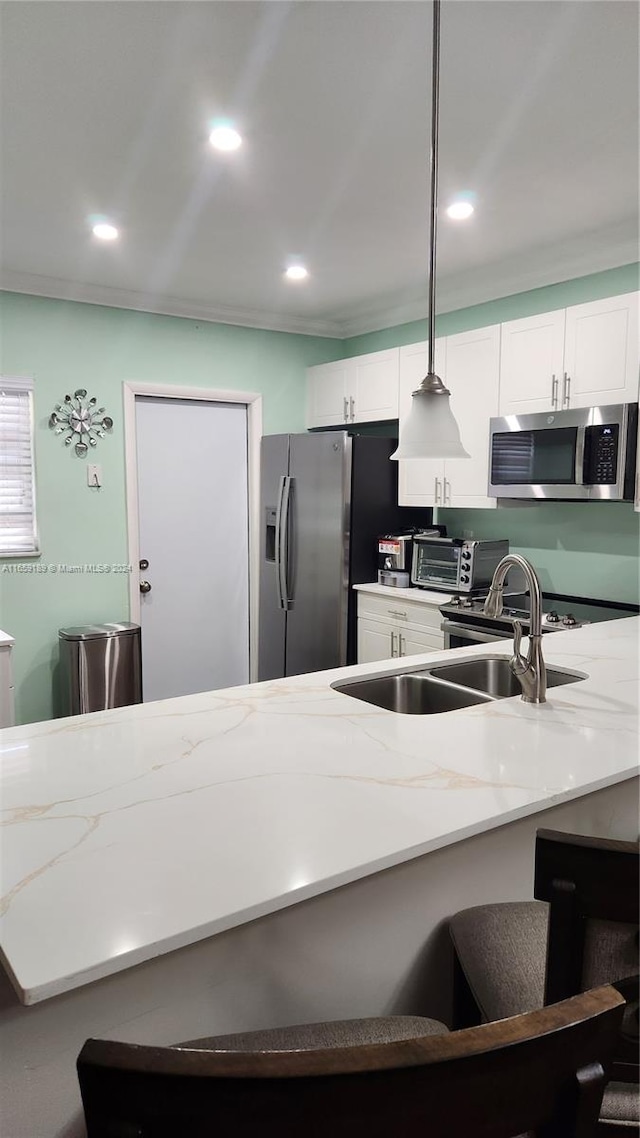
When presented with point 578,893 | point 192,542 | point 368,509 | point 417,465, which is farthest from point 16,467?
point 578,893

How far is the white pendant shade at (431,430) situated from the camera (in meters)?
1.99

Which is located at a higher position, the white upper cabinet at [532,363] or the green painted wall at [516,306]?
the green painted wall at [516,306]

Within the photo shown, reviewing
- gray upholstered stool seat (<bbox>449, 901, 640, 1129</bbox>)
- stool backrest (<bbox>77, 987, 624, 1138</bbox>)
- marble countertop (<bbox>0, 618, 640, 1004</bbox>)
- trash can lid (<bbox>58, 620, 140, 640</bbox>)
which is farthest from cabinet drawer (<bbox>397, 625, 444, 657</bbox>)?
stool backrest (<bbox>77, 987, 624, 1138</bbox>)

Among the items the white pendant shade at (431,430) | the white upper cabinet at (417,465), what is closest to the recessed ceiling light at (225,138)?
the white pendant shade at (431,430)

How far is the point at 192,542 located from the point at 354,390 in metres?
1.41

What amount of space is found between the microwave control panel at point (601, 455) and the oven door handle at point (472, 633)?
79cm

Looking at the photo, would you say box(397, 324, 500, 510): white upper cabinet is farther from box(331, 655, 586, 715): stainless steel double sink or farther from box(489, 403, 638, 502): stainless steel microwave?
box(331, 655, 586, 715): stainless steel double sink

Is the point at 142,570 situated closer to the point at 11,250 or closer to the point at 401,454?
the point at 11,250

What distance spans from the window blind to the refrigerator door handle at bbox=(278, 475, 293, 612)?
1.42m

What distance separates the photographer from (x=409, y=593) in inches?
157

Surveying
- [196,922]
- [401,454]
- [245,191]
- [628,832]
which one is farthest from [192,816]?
[245,191]

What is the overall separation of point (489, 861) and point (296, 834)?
1.43 ft

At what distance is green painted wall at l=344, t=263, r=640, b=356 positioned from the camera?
345 centimetres

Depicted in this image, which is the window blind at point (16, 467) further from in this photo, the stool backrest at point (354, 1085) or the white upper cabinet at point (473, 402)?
the stool backrest at point (354, 1085)
